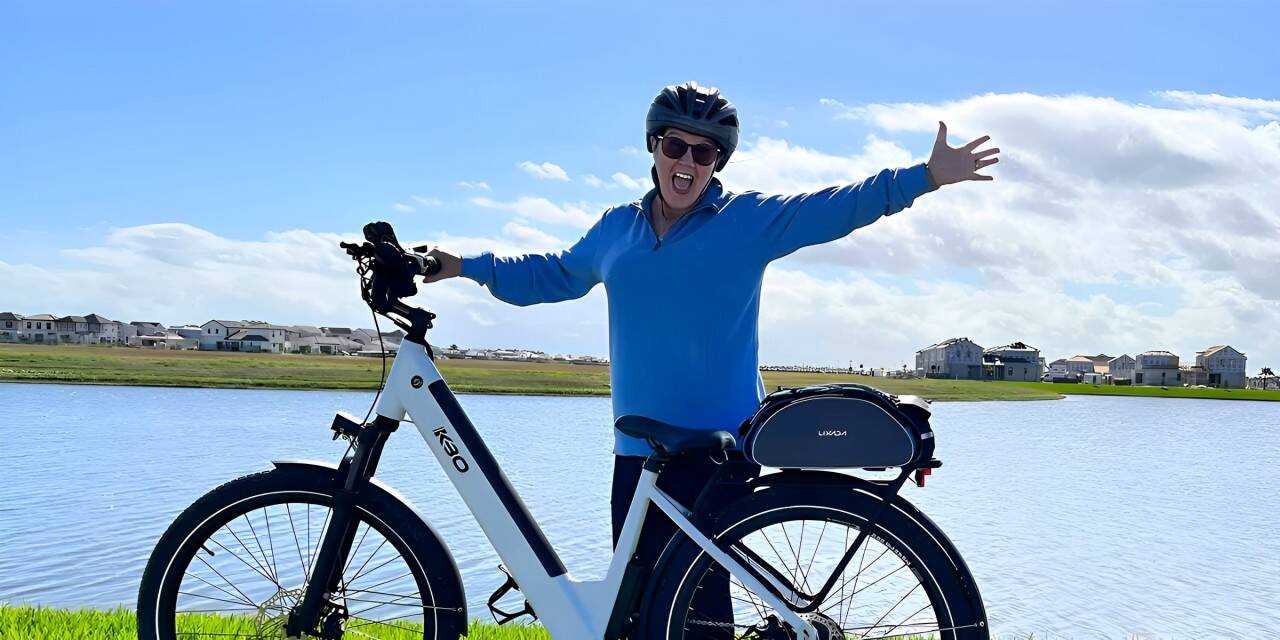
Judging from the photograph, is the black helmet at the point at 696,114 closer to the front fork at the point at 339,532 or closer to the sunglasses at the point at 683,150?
the sunglasses at the point at 683,150

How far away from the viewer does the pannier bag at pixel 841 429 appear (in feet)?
9.16

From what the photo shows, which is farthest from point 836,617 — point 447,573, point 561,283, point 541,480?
point 541,480

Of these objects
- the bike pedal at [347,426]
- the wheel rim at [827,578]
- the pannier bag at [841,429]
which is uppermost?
the pannier bag at [841,429]

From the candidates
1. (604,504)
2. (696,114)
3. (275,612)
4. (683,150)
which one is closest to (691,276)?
(683,150)

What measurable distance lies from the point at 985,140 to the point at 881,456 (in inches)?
42.8

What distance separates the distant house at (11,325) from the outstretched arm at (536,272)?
364 ft

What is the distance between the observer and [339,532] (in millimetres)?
3277

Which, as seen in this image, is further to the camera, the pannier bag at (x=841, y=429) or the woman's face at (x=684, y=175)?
the woman's face at (x=684, y=175)

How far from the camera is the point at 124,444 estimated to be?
1678cm

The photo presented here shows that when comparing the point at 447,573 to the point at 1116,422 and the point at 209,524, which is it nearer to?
the point at 209,524

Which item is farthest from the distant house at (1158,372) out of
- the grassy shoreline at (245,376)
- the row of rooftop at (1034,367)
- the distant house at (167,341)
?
the distant house at (167,341)

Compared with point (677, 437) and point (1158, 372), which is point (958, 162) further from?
point (1158, 372)

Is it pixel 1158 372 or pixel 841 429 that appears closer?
pixel 841 429

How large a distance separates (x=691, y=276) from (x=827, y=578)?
109 cm
